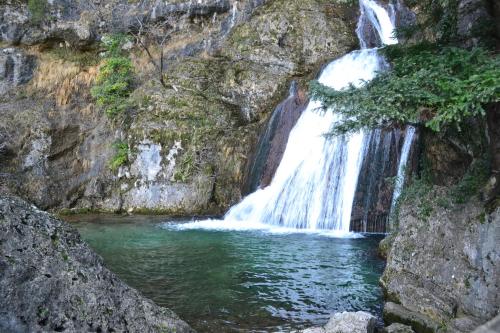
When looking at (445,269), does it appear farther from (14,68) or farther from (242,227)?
(14,68)

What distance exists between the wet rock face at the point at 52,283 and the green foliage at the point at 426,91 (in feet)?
11.0

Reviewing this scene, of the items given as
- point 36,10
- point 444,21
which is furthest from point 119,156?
point 444,21

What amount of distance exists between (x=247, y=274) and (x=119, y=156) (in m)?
11.3

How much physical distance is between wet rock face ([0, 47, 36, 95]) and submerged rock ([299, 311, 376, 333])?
21.9 meters

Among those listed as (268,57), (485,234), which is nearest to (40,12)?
(268,57)

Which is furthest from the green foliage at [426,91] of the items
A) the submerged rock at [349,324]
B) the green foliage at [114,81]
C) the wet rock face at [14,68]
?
the wet rock face at [14,68]

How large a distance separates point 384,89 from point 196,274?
18.7 feet

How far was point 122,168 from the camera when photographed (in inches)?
734

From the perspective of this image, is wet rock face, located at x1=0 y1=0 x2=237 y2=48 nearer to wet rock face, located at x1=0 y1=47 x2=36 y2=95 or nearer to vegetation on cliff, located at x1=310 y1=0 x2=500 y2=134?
wet rock face, located at x1=0 y1=47 x2=36 y2=95

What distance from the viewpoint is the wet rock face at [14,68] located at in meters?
22.4

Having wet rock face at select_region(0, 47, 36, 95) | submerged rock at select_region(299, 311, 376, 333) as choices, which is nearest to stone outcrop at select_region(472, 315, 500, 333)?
submerged rock at select_region(299, 311, 376, 333)

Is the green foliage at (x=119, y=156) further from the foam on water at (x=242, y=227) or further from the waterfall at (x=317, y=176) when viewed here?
the waterfall at (x=317, y=176)

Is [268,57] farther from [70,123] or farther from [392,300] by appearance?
[392,300]

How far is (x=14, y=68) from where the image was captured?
22609mm
